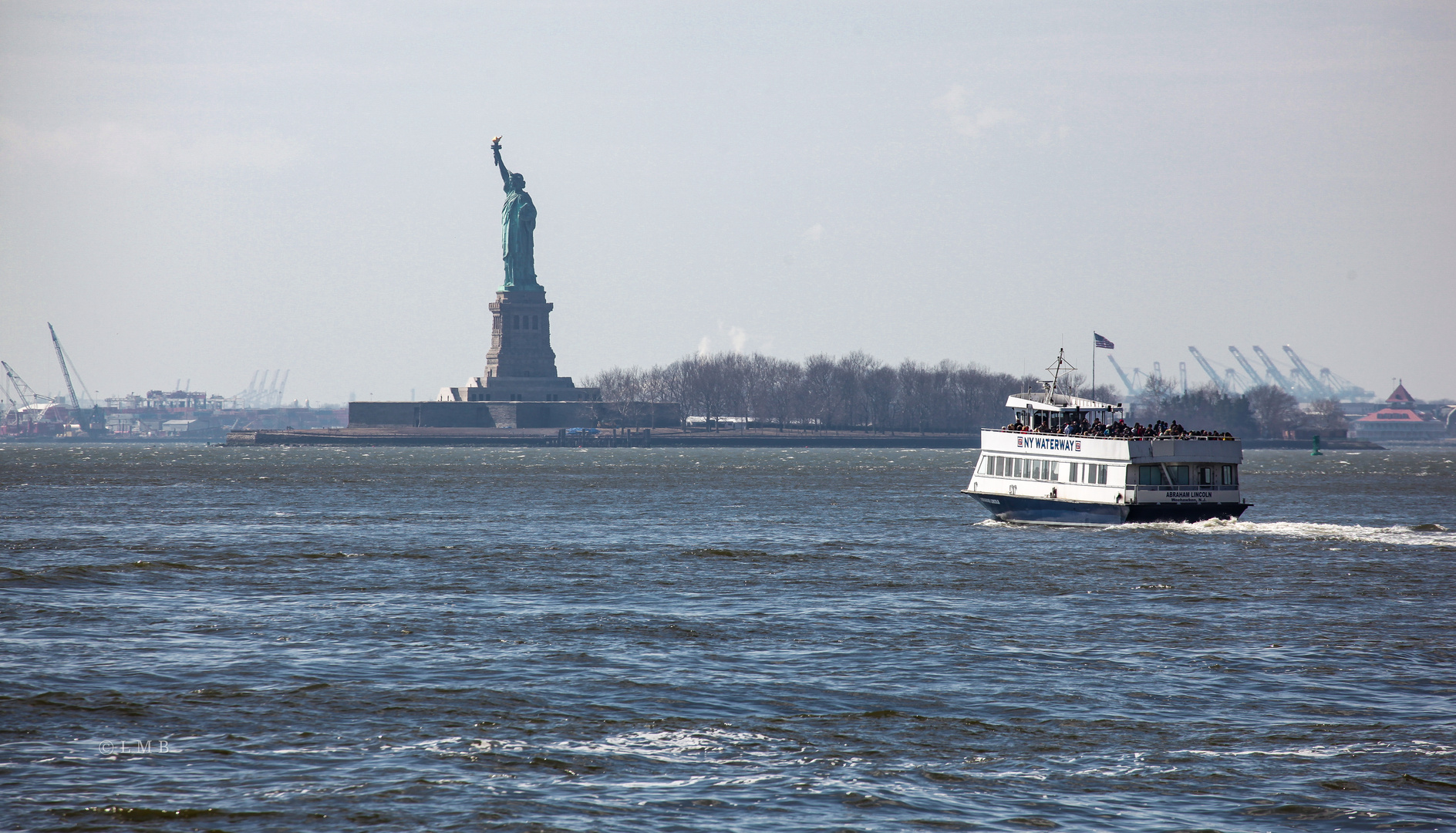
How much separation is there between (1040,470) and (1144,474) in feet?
19.7

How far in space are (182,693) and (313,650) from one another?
5.34 meters

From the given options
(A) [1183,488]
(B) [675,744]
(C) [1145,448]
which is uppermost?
(C) [1145,448]

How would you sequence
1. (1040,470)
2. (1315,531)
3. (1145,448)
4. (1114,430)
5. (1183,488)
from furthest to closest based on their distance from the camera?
(1040,470)
(1315,531)
(1114,430)
(1183,488)
(1145,448)

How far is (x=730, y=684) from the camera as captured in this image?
3052 centimetres

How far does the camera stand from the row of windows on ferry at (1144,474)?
65375 millimetres

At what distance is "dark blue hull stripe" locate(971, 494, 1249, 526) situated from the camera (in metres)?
65.4

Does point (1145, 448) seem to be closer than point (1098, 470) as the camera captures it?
Yes

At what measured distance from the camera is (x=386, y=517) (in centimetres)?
8350

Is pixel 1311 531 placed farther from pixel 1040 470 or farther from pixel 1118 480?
pixel 1040 470

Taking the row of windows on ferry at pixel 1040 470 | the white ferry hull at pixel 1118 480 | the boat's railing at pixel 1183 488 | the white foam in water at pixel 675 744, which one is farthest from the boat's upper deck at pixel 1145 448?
the white foam in water at pixel 675 744

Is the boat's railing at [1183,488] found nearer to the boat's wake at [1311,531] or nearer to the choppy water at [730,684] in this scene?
the boat's wake at [1311,531]

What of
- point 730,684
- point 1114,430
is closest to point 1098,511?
point 1114,430

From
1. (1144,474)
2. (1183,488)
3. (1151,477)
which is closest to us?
(1144,474)

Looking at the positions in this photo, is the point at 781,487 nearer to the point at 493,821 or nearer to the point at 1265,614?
the point at 1265,614
